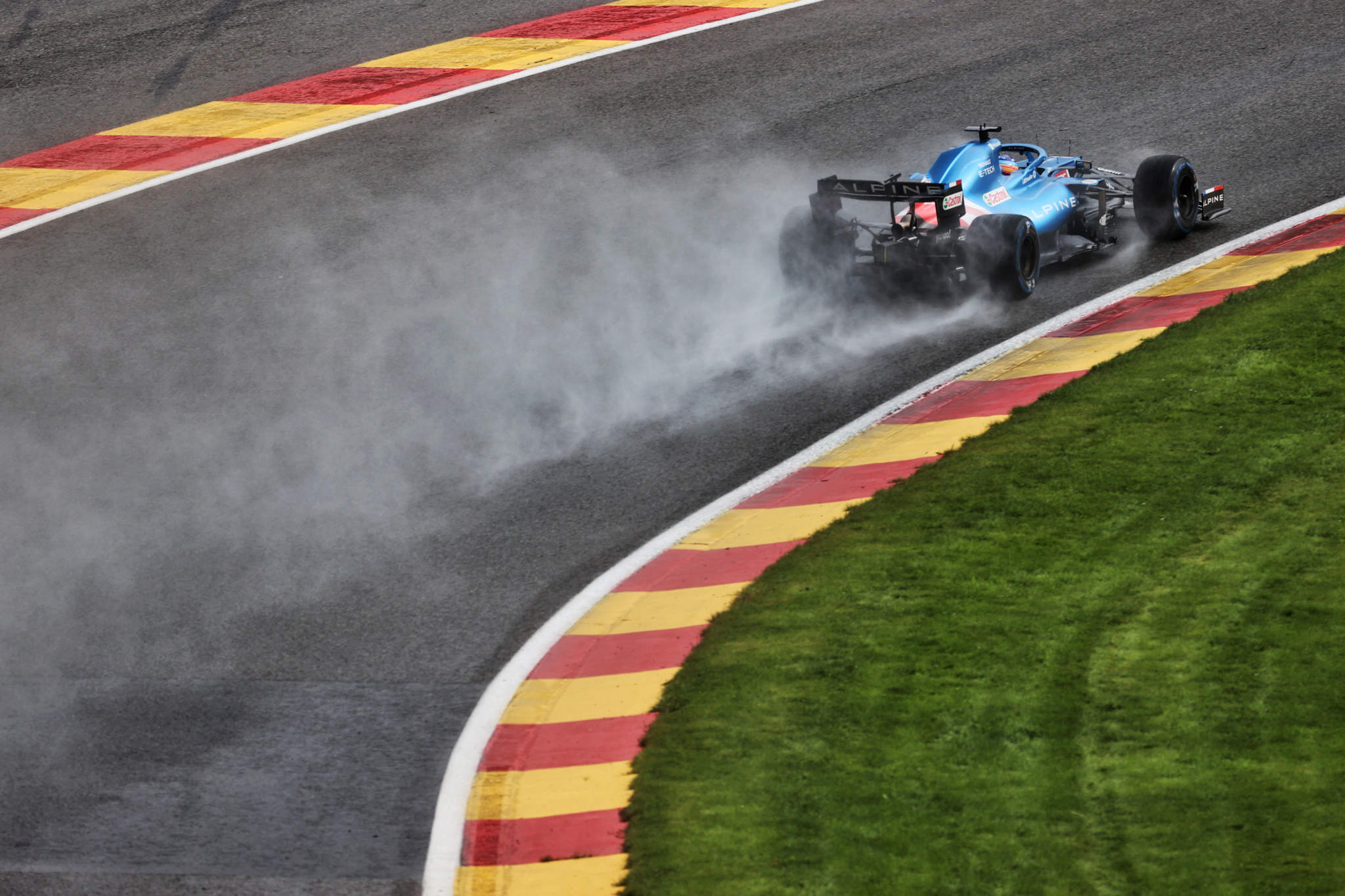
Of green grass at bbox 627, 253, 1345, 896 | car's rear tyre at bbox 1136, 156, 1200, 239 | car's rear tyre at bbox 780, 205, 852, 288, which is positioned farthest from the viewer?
car's rear tyre at bbox 1136, 156, 1200, 239

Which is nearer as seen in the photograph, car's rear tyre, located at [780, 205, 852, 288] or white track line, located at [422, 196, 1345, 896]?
white track line, located at [422, 196, 1345, 896]

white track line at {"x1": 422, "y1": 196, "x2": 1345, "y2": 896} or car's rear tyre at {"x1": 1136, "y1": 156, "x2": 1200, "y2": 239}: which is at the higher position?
car's rear tyre at {"x1": 1136, "y1": 156, "x2": 1200, "y2": 239}

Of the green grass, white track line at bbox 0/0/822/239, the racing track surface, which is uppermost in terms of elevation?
white track line at bbox 0/0/822/239

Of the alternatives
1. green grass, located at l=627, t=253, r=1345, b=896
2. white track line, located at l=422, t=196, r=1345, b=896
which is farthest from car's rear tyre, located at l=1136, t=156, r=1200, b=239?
green grass, located at l=627, t=253, r=1345, b=896

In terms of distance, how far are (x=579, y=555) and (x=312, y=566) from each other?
4.94ft

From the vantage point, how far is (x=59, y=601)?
8336 mm

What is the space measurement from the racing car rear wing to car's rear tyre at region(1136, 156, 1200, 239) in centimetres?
181

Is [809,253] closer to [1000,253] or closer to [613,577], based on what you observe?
[1000,253]

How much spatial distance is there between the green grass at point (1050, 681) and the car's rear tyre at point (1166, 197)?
331 centimetres

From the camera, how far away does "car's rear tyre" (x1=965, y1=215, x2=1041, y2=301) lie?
11.5 meters

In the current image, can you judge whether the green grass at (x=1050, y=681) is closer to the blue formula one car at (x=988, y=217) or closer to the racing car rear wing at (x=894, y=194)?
the blue formula one car at (x=988, y=217)

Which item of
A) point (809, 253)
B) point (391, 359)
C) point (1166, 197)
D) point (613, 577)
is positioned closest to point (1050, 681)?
point (613, 577)

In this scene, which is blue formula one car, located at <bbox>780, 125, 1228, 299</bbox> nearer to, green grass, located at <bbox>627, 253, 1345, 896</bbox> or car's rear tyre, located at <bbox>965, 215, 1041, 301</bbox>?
car's rear tyre, located at <bbox>965, 215, 1041, 301</bbox>

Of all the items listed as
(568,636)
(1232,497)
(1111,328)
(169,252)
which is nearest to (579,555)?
(568,636)
